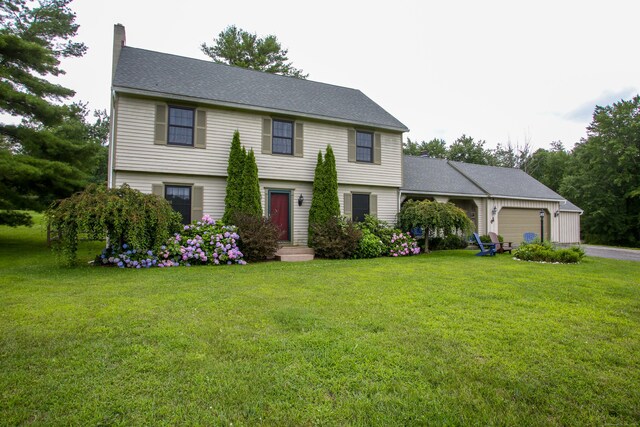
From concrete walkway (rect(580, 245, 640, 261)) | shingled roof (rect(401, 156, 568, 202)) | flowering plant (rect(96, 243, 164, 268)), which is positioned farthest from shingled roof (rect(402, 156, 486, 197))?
flowering plant (rect(96, 243, 164, 268))

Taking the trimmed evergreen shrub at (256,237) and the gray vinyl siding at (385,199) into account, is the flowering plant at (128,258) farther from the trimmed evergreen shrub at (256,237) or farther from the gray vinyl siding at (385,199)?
the gray vinyl siding at (385,199)

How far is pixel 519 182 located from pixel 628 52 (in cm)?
1141

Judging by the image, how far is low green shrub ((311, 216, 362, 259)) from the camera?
1083cm

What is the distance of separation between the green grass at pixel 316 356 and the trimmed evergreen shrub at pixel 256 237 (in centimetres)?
390

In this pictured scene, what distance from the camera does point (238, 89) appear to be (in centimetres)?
1242

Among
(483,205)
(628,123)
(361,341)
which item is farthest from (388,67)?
(628,123)

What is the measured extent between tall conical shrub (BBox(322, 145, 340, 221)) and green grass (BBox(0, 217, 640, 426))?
6.45 meters

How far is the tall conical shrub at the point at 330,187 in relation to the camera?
472 inches

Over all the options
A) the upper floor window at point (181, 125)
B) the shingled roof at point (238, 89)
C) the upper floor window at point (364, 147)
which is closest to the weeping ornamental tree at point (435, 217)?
the upper floor window at point (364, 147)

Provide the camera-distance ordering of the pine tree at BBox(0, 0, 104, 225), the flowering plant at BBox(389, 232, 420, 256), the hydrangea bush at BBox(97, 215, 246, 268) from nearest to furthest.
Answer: the hydrangea bush at BBox(97, 215, 246, 268) < the pine tree at BBox(0, 0, 104, 225) < the flowering plant at BBox(389, 232, 420, 256)

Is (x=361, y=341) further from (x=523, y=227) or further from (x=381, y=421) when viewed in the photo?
(x=523, y=227)

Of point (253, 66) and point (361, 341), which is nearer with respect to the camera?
point (361, 341)

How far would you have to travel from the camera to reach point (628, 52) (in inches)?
368

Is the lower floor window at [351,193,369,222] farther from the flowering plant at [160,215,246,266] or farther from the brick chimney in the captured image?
the brick chimney
